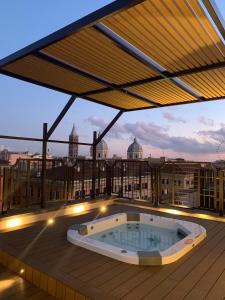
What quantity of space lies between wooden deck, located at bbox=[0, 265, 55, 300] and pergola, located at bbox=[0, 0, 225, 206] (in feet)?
9.80

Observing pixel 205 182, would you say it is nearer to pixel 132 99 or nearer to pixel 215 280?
pixel 132 99

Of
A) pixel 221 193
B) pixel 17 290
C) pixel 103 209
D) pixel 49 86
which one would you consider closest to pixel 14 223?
pixel 17 290

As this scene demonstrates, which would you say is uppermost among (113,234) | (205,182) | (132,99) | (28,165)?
(132,99)

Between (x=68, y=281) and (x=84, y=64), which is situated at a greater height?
(x=84, y=64)

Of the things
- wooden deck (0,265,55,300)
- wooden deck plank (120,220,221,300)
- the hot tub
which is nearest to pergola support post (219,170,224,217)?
the hot tub

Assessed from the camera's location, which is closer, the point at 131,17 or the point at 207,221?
the point at 131,17

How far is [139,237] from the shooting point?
597 centimetres

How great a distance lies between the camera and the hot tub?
3.73 metres

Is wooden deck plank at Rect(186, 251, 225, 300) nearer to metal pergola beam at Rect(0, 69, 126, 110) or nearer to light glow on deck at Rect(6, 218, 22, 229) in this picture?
light glow on deck at Rect(6, 218, 22, 229)

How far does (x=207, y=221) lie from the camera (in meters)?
6.00

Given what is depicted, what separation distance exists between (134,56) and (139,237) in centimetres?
410

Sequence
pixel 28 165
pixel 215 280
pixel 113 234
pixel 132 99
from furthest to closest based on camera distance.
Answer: pixel 132 99 → pixel 28 165 → pixel 113 234 → pixel 215 280

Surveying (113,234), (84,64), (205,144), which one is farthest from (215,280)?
(205,144)

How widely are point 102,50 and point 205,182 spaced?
5117 mm
